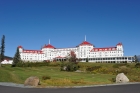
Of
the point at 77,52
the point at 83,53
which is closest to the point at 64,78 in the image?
the point at 83,53

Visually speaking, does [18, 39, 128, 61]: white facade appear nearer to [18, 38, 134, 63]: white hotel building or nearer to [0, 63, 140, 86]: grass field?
[18, 38, 134, 63]: white hotel building

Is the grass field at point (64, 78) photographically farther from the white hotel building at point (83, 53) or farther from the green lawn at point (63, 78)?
the white hotel building at point (83, 53)

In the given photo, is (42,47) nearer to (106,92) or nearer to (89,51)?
(89,51)

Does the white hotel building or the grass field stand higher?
the white hotel building

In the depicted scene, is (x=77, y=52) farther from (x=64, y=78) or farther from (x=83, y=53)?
(x=64, y=78)

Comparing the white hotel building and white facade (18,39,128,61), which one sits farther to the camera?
white facade (18,39,128,61)

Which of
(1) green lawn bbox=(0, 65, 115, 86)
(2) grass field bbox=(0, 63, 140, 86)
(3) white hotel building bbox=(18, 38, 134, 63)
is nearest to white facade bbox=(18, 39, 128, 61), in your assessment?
(3) white hotel building bbox=(18, 38, 134, 63)

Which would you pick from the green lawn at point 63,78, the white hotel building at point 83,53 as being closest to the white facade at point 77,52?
the white hotel building at point 83,53

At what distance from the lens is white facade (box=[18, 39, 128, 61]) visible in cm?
14762

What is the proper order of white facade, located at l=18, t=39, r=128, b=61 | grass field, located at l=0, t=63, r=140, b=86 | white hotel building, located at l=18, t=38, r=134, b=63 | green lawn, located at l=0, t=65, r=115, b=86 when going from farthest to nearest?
white facade, located at l=18, t=39, r=128, b=61, white hotel building, located at l=18, t=38, r=134, b=63, green lawn, located at l=0, t=65, r=115, b=86, grass field, located at l=0, t=63, r=140, b=86

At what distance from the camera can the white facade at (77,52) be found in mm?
147625

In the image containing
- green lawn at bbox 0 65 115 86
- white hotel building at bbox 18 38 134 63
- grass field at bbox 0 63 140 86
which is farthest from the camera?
white hotel building at bbox 18 38 134 63

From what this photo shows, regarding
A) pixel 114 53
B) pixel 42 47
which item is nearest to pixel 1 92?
pixel 114 53

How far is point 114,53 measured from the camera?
147 m
